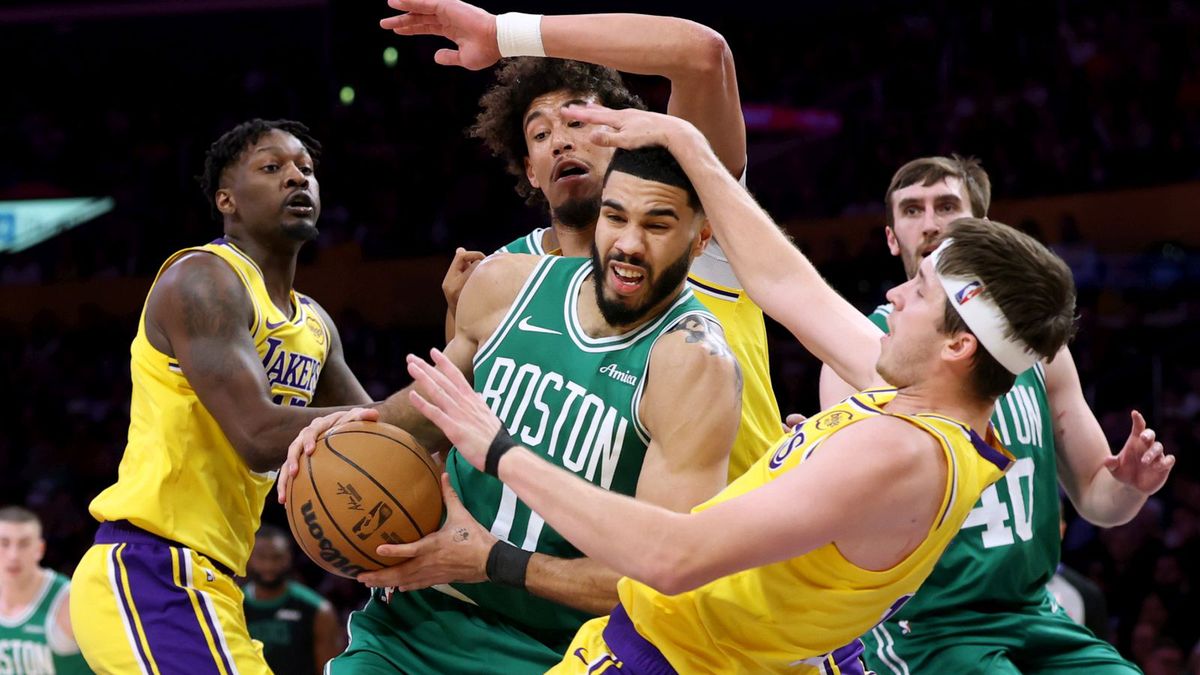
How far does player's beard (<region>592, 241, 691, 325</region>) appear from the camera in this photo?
3662mm

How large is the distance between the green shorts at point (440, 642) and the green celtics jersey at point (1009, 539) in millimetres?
1315

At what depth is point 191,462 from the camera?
4.49m

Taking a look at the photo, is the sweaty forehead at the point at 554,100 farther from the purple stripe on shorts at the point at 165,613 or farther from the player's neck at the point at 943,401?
the player's neck at the point at 943,401

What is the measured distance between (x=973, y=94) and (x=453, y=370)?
1172 centimetres

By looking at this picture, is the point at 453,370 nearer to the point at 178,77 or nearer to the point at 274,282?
the point at 274,282

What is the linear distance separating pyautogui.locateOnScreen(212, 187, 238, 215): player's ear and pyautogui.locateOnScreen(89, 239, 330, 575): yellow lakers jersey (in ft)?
1.01

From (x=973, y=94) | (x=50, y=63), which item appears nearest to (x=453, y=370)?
(x=973, y=94)

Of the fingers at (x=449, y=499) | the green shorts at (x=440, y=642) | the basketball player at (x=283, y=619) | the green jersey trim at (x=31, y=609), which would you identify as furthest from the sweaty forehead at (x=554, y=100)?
the green jersey trim at (x=31, y=609)

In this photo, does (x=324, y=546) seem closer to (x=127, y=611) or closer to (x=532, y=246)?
(x=127, y=611)

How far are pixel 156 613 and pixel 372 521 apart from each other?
47.5 inches

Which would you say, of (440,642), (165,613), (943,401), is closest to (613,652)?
(440,642)

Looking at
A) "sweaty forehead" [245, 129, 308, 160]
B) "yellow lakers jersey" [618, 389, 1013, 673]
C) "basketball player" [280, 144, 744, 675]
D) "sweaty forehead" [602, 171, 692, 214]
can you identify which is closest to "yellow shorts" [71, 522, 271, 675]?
"basketball player" [280, 144, 744, 675]

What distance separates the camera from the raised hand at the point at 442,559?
3479 mm

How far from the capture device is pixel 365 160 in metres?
15.6
